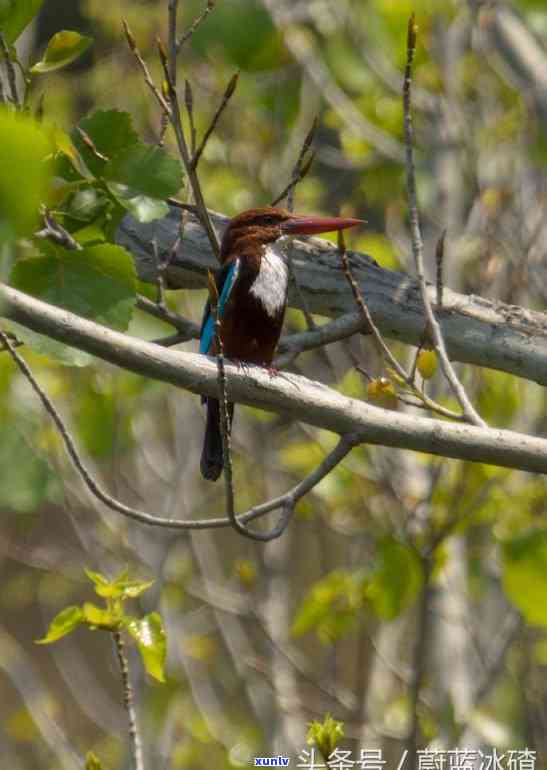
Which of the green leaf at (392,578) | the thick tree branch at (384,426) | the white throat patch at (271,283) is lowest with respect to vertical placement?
the thick tree branch at (384,426)

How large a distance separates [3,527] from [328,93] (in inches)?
122

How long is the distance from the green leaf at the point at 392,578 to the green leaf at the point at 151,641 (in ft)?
3.63

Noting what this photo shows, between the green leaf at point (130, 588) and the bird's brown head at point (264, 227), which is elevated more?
the bird's brown head at point (264, 227)

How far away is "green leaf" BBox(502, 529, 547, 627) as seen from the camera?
116 inches

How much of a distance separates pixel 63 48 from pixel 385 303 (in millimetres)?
955

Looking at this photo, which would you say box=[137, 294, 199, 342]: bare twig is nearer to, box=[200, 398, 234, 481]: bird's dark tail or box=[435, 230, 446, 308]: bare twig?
box=[200, 398, 234, 481]: bird's dark tail

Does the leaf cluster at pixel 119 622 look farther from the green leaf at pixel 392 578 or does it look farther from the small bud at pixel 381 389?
the green leaf at pixel 392 578

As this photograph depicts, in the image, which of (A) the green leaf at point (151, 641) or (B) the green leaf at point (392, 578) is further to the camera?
(B) the green leaf at point (392, 578)

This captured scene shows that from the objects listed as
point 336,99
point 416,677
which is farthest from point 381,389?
point 336,99

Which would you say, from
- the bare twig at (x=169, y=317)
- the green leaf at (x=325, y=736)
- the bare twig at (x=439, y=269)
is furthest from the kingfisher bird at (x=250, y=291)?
the green leaf at (x=325, y=736)

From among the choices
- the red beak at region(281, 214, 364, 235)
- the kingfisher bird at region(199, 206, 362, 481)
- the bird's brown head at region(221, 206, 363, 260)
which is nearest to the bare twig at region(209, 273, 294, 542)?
the kingfisher bird at region(199, 206, 362, 481)

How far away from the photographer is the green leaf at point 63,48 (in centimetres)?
240

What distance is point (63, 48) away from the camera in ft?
7.93

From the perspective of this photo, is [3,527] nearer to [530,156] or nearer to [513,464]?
[530,156]
